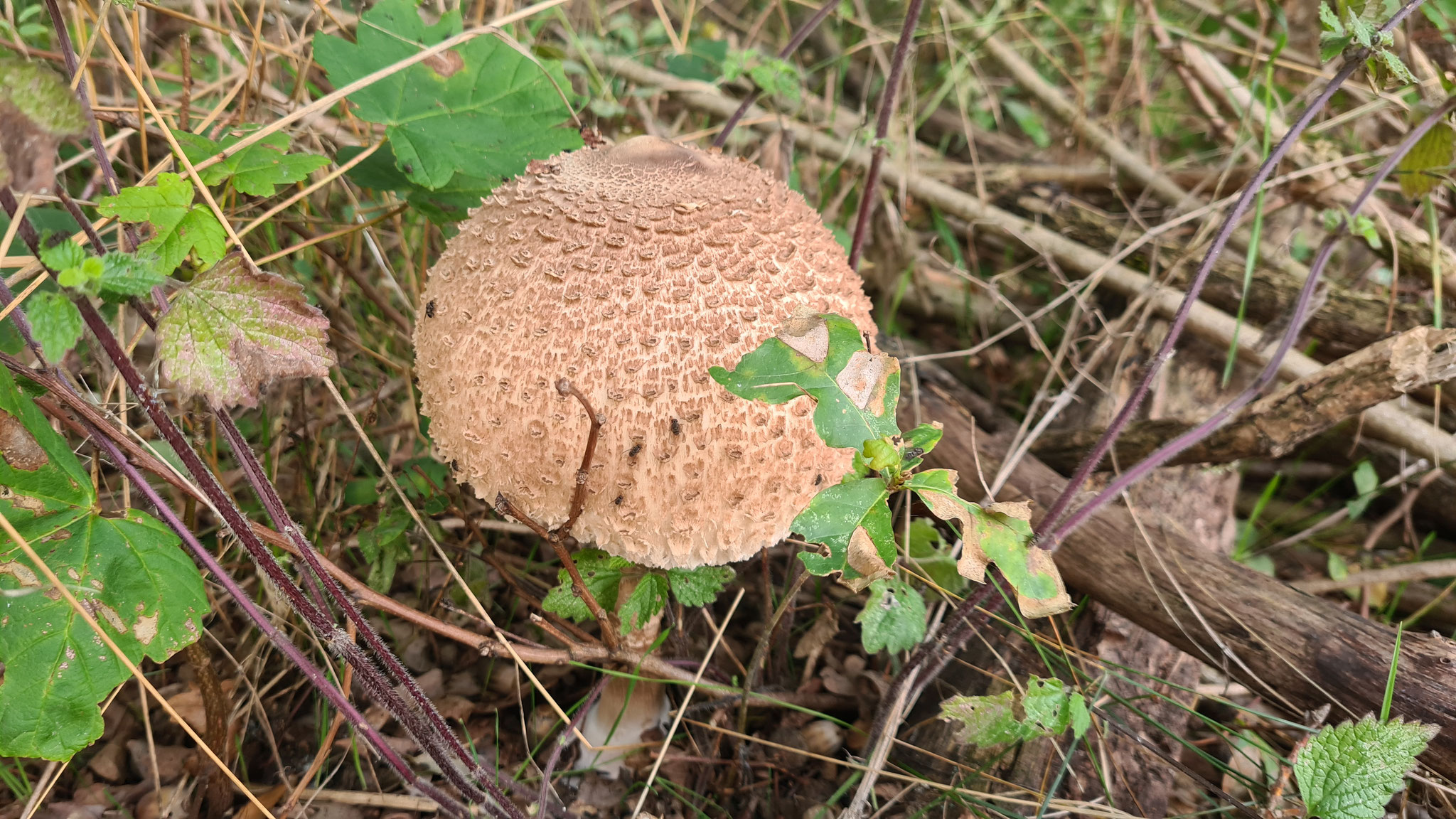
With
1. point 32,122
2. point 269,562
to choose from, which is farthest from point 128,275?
point 269,562

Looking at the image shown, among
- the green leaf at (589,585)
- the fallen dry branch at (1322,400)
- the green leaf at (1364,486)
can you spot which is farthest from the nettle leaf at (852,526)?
the green leaf at (1364,486)

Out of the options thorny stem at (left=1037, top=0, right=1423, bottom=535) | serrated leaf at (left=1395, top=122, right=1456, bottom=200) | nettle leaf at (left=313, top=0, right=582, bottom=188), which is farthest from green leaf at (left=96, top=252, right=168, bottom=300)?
serrated leaf at (left=1395, top=122, right=1456, bottom=200)

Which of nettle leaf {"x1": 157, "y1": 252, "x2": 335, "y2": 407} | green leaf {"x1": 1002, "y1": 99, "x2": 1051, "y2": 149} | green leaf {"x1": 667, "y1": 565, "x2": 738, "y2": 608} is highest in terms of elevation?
green leaf {"x1": 1002, "y1": 99, "x2": 1051, "y2": 149}

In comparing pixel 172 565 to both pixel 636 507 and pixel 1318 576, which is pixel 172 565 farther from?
pixel 1318 576

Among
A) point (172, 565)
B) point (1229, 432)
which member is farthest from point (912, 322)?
point (172, 565)

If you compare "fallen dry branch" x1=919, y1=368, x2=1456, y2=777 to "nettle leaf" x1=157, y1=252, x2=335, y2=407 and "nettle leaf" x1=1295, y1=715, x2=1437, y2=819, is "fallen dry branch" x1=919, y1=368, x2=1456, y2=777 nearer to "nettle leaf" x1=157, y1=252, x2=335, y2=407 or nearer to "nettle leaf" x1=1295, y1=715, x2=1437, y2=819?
"nettle leaf" x1=1295, y1=715, x2=1437, y2=819
